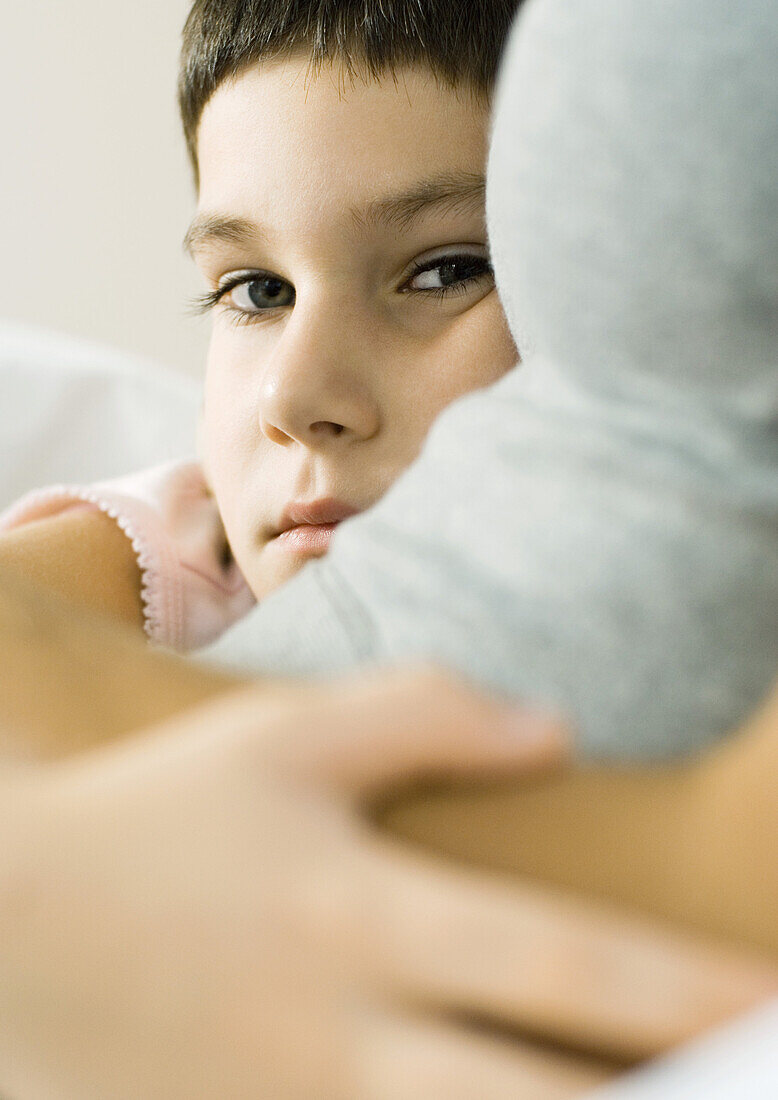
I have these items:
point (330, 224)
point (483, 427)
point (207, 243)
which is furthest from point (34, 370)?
point (483, 427)

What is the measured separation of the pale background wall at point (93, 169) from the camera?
1.48 metres

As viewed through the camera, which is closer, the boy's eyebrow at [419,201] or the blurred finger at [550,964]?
the blurred finger at [550,964]

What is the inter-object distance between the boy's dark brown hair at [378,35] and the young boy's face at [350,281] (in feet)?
0.06

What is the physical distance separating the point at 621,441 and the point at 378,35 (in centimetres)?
51

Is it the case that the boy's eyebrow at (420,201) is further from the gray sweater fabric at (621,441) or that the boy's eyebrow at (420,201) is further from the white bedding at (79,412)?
the white bedding at (79,412)

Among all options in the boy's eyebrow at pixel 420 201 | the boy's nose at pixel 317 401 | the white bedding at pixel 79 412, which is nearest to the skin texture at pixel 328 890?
the boy's nose at pixel 317 401

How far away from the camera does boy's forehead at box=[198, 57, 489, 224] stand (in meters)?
0.66

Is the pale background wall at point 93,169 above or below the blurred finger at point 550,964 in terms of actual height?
above

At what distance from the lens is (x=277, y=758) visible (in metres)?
0.26

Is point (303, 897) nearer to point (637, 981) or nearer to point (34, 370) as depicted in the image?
point (637, 981)

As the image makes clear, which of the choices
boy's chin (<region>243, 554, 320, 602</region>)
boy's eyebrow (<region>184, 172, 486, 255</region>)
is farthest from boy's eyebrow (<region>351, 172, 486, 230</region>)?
boy's chin (<region>243, 554, 320, 602</region>)

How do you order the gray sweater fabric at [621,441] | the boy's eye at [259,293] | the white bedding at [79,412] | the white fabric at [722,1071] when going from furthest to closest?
the white bedding at [79,412] < the boy's eye at [259,293] < the gray sweater fabric at [621,441] < the white fabric at [722,1071]

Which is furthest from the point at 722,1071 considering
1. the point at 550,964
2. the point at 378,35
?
the point at 378,35

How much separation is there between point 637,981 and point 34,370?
1.02 meters
